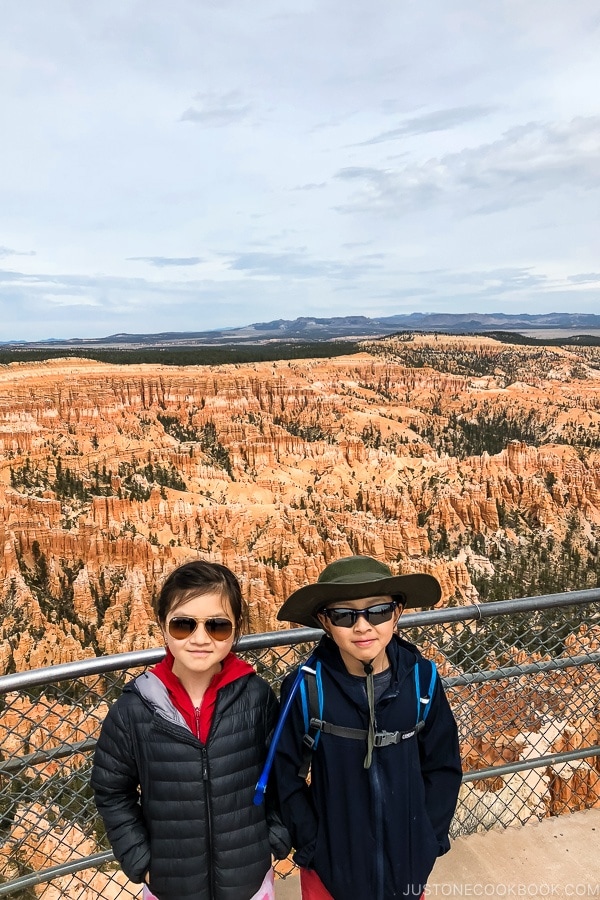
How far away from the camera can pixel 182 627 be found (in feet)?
5.90

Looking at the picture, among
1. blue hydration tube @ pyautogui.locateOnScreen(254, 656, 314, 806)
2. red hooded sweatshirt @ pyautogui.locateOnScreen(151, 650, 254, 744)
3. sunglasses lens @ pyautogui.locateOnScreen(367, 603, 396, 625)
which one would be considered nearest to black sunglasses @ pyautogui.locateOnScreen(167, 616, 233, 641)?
red hooded sweatshirt @ pyautogui.locateOnScreen(151, 650, 254, 744)

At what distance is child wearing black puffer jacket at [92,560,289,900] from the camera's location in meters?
1.77

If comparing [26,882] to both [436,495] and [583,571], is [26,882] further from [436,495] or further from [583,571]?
[436,495]

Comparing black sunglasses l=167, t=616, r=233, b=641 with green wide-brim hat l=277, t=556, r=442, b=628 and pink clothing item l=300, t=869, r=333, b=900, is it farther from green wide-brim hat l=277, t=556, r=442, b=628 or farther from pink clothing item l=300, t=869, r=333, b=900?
pink clothing item l=300, t=869, r=333, b=900

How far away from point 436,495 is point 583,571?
29.8ft

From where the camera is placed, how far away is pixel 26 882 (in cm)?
225

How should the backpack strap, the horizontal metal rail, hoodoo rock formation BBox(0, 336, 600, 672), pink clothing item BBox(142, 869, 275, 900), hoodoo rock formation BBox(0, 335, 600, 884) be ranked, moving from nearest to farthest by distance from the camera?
the backpack strap, pink clothing item BBox(142, 869, 275, 900), the horizontal metal rail, hoodoo rock formation BBox(0, 335, 600, 884), hoodoo rock formation BBox(0, 336, 600, 672)

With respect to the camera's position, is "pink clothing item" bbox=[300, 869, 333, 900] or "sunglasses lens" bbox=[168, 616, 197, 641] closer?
"sunglasses lens" bbox=[168, 616, 197, 641]

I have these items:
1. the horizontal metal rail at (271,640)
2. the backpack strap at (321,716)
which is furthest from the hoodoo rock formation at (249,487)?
the backpack strap at (321,716)

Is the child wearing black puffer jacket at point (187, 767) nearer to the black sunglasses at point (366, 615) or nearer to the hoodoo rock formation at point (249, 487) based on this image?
the black sunglasses at point (366, 615)

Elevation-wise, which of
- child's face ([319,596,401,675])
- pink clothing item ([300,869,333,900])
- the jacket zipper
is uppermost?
child's face ([319,596,401,675])

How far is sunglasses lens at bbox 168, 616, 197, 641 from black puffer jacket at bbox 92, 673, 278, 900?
19 centimetres

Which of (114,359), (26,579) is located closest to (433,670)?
(26,579)

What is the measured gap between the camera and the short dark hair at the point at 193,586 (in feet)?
5.97
